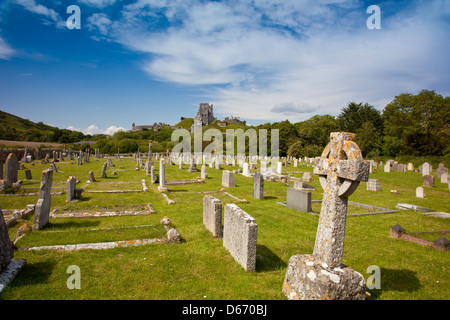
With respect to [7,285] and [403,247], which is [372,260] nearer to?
[403,247]

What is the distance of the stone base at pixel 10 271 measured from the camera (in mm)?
4413

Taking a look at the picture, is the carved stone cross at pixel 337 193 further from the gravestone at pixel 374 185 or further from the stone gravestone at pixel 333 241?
the gravestone at pixel 374 185

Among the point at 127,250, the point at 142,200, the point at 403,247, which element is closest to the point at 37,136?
the point at 142,200

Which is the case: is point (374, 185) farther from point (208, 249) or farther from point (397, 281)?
point (208, 249)

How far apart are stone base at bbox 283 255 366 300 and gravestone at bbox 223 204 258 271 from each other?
1.20 metres

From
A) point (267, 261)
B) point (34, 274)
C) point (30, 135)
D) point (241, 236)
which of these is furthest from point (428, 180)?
point (30, 135)

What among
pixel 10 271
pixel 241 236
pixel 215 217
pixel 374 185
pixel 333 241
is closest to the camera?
pixel 333 241

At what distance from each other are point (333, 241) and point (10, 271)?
6383 millimetres

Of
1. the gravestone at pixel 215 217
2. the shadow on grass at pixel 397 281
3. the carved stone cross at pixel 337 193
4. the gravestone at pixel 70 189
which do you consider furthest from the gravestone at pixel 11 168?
the shadow on grass at pixel 397 281

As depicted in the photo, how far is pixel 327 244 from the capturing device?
3990 millimetres

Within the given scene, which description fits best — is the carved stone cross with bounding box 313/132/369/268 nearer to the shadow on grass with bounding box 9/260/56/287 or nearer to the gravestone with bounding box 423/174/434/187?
the shadow on grass with bounding box 9/260/56/287

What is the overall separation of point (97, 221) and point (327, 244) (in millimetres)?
8345

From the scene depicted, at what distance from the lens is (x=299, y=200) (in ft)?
35.7

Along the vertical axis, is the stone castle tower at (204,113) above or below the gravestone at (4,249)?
above
